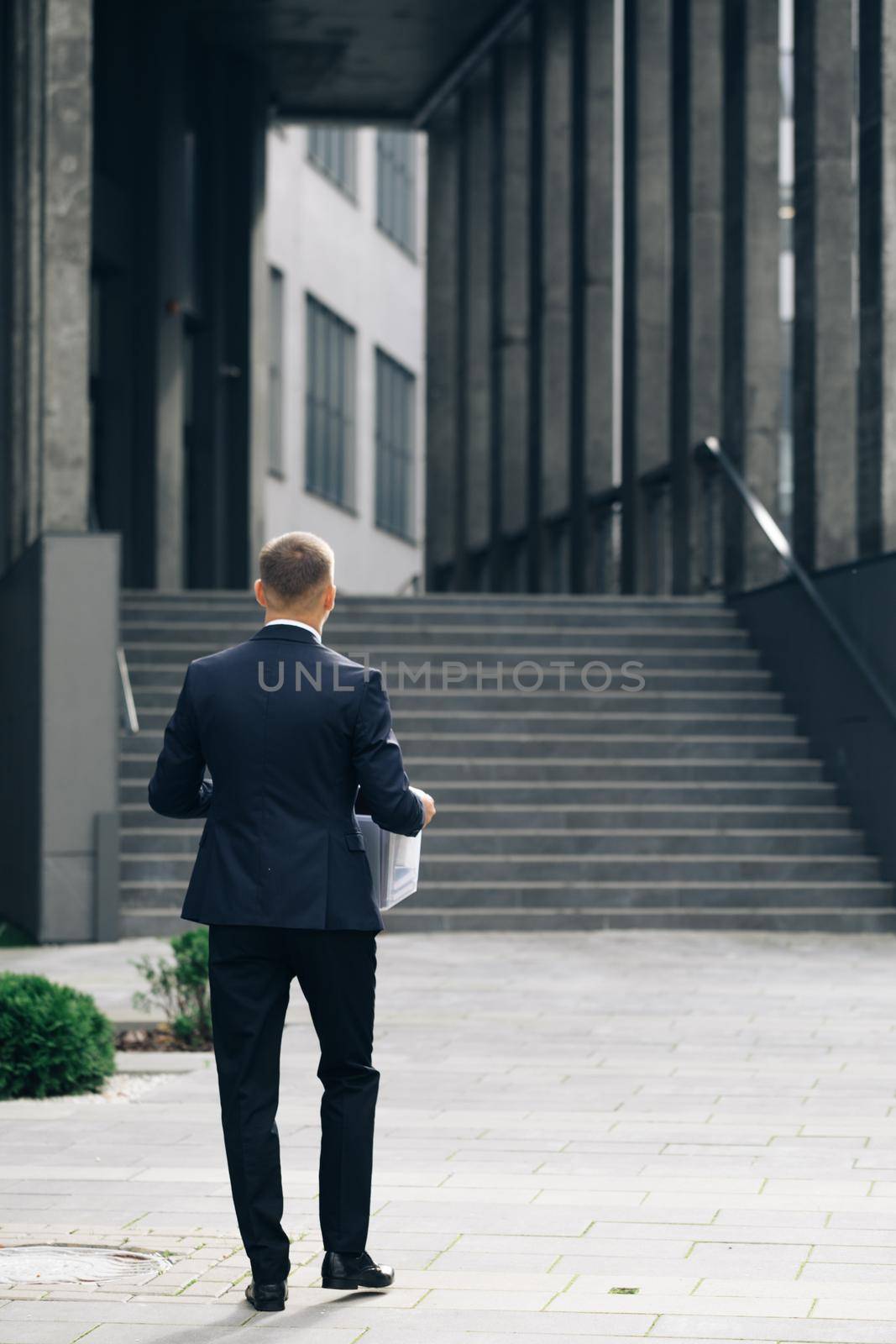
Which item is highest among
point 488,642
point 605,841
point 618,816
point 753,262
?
point 753,262

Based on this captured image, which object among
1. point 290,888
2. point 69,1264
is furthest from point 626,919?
point 290,888

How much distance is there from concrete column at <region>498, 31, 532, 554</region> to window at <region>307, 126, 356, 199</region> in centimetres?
1054

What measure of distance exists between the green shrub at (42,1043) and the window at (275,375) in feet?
95.2

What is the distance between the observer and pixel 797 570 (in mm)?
17312

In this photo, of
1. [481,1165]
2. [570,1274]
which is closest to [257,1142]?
[570,1274]

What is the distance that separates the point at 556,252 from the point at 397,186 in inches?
814

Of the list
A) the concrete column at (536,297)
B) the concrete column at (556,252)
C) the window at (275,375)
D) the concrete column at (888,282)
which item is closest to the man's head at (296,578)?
the concrete column at (888,282)

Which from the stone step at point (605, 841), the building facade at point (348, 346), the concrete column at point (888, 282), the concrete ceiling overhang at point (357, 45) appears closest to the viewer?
the stone step at point (605, 841)

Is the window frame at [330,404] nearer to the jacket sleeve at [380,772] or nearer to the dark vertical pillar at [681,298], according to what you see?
the dark vertical pillar at [681,298]

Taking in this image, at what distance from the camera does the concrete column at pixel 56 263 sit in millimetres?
16094

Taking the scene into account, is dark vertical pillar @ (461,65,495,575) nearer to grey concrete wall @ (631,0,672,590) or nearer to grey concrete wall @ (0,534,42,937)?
grey concrete wall @ (631,0,672,590)

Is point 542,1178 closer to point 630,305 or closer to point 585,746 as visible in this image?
point 585,746

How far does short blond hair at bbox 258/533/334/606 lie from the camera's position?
5.27m

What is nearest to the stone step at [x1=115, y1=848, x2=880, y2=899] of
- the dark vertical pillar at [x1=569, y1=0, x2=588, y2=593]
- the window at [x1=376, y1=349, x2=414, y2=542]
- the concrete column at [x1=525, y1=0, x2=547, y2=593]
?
the dark vertical pillar at [x1=569, y1=0, x2=588, y2=593]
